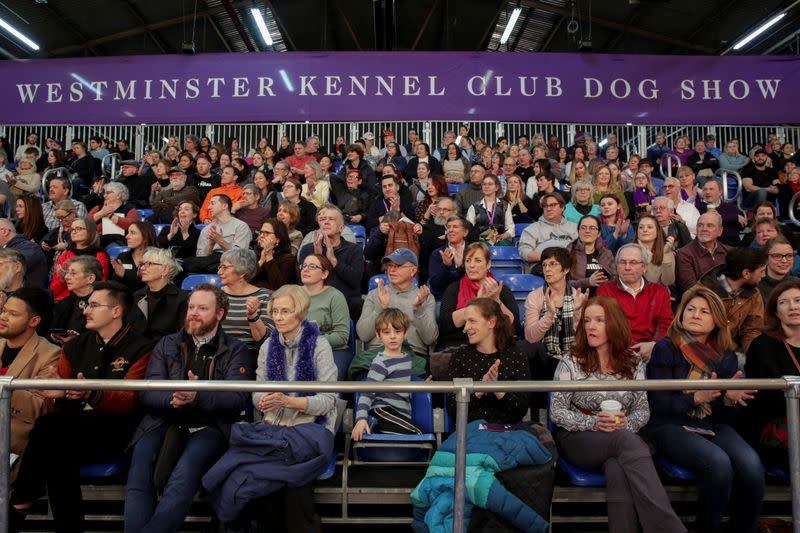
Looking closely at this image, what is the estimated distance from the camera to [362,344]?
12.7 feet

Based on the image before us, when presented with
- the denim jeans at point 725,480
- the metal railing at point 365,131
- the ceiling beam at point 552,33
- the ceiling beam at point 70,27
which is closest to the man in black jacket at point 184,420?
the denim jeans at point 725,480

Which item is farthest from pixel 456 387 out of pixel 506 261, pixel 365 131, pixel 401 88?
pixel 365 131

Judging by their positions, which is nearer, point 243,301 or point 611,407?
point 611,407

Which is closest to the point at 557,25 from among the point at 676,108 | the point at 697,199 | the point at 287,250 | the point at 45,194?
the point at 676,108

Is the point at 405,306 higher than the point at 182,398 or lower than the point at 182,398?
higher

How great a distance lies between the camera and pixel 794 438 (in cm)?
183

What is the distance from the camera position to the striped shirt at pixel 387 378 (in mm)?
2953

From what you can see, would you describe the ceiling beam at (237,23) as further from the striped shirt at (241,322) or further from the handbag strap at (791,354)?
the handbag strap at (791,354)

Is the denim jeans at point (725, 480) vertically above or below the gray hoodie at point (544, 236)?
below

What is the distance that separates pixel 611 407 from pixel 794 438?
2.96 feet

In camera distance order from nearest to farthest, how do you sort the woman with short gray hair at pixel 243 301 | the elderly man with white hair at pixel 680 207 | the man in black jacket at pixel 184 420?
the man in black jacket at pixel 184 420 < the woman with short gray hair at pixel 243 301 < the elderly man with white hair at pixel 680 207

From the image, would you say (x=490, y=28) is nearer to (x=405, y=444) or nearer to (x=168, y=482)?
(x=405, y=444)

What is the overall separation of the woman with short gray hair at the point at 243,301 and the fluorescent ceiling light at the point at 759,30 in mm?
12637

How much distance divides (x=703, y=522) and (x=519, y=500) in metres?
0.81
